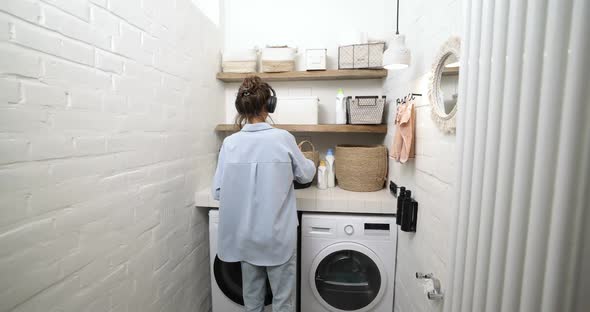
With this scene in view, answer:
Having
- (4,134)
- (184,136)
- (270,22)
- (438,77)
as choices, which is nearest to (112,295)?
(4,134)

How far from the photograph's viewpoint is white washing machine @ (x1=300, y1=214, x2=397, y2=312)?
161 centimetres

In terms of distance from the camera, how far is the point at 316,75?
6.52 ft

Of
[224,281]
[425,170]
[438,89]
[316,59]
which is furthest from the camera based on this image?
[316,59]

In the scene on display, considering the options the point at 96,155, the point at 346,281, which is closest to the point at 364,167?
the point at 346,281

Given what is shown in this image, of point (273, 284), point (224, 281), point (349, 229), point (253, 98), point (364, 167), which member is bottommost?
point (224, 281)

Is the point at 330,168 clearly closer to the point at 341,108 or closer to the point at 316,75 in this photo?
the point at 341,108

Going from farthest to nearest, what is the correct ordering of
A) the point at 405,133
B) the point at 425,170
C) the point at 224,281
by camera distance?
the point at 224,281
the point at 405,133
the point at 425,170

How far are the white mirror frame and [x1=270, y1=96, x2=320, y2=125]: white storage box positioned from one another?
1019mm

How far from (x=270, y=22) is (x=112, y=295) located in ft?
7.18

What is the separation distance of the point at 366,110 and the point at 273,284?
133 cm

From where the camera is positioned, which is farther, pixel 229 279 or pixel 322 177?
pixel 322 177

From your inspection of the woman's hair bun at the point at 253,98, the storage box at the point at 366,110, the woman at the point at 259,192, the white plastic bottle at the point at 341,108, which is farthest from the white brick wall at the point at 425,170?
the woman's hair bun at the point at 253,98

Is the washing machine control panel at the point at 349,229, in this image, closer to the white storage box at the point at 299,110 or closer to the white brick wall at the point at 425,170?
the white brick wall at the point at 425,170

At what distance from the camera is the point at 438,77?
1065 millimetres
